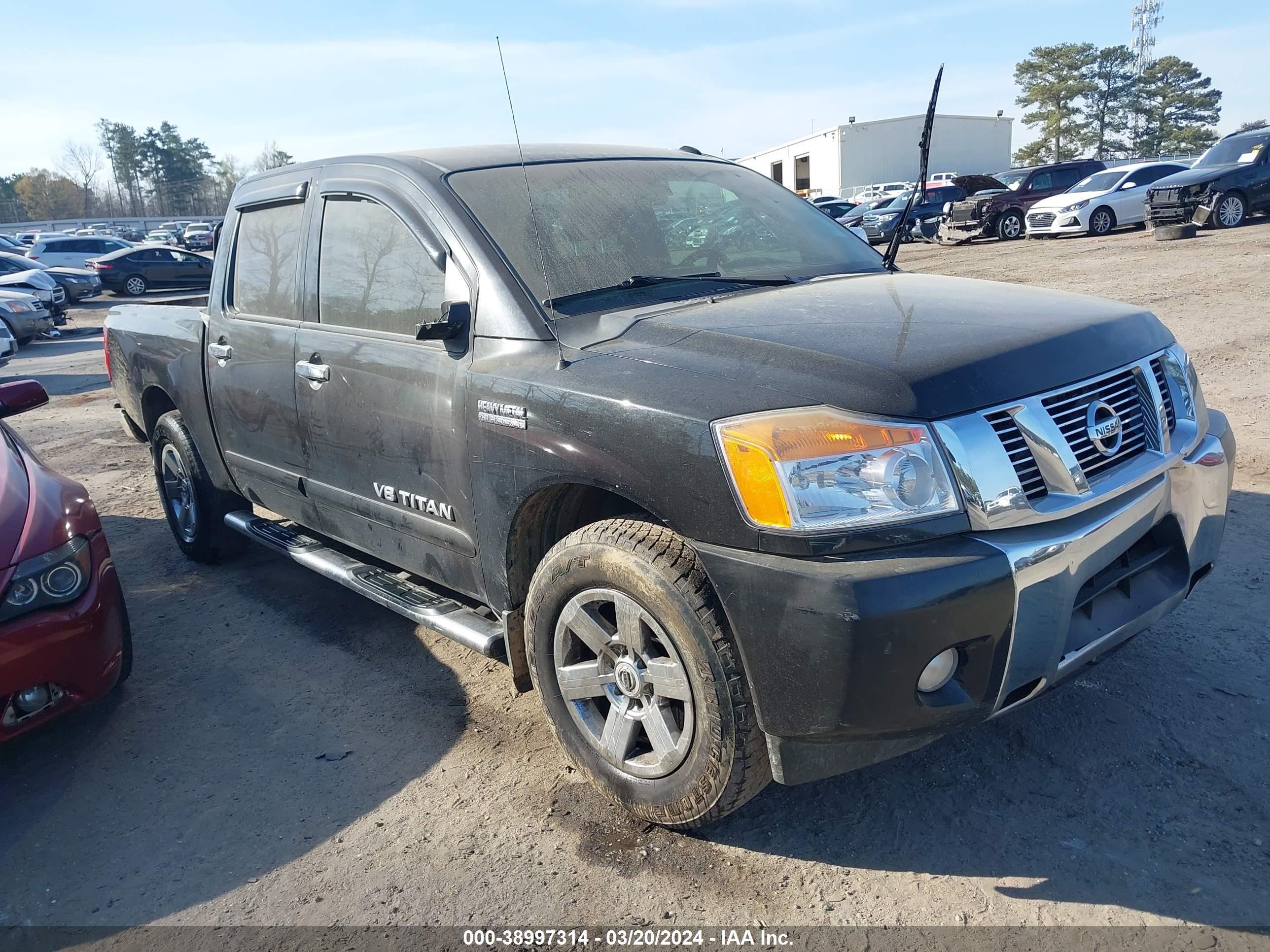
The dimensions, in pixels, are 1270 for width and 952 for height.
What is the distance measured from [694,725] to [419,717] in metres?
1.43

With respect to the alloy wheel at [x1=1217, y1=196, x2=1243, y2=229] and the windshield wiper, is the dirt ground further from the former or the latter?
the alloy wheel at [x1=1217, y1=196, x2=1243, y2=229]

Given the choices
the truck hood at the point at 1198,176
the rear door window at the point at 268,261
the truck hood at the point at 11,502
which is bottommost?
the truck hood at the point at 11,502

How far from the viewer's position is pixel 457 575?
10.8 ft

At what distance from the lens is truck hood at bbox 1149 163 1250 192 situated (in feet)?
60.5

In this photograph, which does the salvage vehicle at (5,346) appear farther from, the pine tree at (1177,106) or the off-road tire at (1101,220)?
the pine tree at (1177,106)

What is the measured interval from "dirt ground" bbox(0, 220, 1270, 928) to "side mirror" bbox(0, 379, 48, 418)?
1.21 m

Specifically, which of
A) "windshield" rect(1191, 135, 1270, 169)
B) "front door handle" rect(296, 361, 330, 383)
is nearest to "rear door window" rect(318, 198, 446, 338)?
"front door handle" rect(296, 361, 330, 383)

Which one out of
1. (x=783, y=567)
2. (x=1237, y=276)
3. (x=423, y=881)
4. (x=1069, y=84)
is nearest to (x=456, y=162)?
(x=783, y=567)

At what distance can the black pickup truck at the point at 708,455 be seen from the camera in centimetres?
219

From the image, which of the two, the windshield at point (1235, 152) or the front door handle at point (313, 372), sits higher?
the windshield at point (1235, 152)

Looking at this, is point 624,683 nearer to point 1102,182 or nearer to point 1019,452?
point 1019,452

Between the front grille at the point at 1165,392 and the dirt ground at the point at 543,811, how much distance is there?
3.28ft

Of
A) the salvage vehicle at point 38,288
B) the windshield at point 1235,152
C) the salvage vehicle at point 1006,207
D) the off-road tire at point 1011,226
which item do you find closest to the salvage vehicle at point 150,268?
the salvage vehicle at point 38,288

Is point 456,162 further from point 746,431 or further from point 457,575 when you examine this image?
point 746,431
